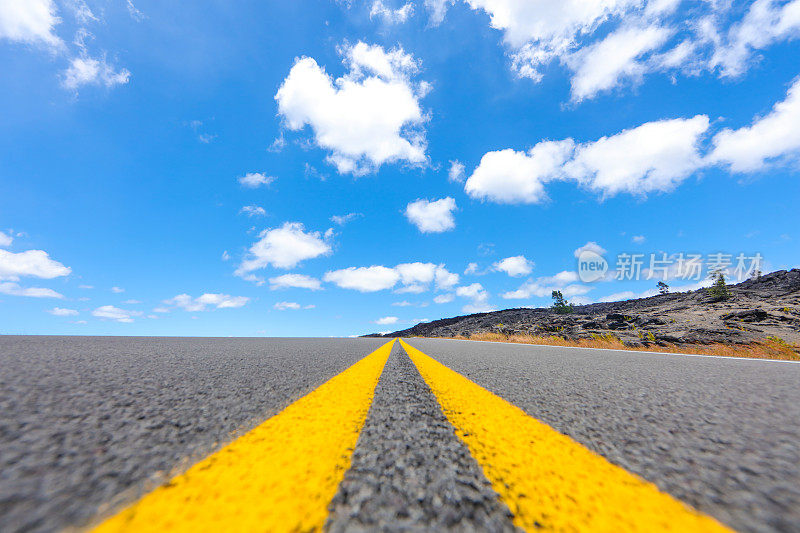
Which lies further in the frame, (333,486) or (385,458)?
(385,458)

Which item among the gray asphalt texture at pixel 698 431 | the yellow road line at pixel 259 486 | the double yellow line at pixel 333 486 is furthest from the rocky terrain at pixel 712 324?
the yellow road line at pixel 259 486

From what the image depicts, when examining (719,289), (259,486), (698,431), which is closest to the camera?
(259,486)

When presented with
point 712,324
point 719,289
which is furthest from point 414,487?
point 719,289

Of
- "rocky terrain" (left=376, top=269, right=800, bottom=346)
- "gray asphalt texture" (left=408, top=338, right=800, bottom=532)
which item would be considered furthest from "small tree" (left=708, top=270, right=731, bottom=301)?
"gray asphalt texture" (left=408, top=338, right=800, bottom=532)

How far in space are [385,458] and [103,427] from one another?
46.3 inches

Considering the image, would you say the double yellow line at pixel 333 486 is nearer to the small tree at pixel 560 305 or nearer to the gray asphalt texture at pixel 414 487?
the gray asphalt texture at pixel 414 487

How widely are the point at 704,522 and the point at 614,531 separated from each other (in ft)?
0.77

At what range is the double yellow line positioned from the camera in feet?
2.34

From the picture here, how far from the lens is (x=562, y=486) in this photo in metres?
0.92

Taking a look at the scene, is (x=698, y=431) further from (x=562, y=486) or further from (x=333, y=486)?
(x=333, y=486)

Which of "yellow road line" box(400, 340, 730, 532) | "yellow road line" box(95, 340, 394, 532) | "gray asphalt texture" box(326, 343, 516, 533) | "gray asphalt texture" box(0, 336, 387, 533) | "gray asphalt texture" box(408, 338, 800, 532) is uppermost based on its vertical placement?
"gray asphalt texture" box(0, 336, 387, 533)

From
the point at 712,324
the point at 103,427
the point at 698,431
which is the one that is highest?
the point at 712,324

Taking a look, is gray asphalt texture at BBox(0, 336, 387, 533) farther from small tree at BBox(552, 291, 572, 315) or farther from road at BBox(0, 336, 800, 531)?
small tree at BBox(552, 291, 572, 315)

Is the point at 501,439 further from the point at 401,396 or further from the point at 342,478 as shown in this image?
the point at 401,396
